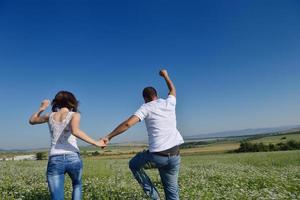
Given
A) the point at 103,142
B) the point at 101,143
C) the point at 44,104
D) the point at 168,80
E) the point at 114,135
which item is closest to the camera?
the point at 114,135

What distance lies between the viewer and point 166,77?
26.1ft

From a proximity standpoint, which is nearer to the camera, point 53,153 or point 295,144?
point 53,153

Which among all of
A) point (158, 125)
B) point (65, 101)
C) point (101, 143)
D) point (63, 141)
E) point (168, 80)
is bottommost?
point (101, 143)

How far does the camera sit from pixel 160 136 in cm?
691

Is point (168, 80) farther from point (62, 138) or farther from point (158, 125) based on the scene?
point (62, 138)

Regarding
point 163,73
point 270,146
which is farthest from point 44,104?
point 270,146

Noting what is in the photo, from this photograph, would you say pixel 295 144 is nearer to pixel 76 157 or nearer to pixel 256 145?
pixel 256 145

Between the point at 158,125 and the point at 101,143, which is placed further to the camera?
the point at 101,143

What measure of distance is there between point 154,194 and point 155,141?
4.61 feet

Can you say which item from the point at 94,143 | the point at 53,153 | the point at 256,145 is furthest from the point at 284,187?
the point at 256,145

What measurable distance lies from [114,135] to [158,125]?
34.9 inches

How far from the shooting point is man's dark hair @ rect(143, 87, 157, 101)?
23.5 feet

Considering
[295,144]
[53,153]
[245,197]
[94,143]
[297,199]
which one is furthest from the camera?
[295,144]

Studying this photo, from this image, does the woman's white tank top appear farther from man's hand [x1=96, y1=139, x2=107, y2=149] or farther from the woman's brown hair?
man's hand [x1=96, y1=139, x2=107, y2=149]
